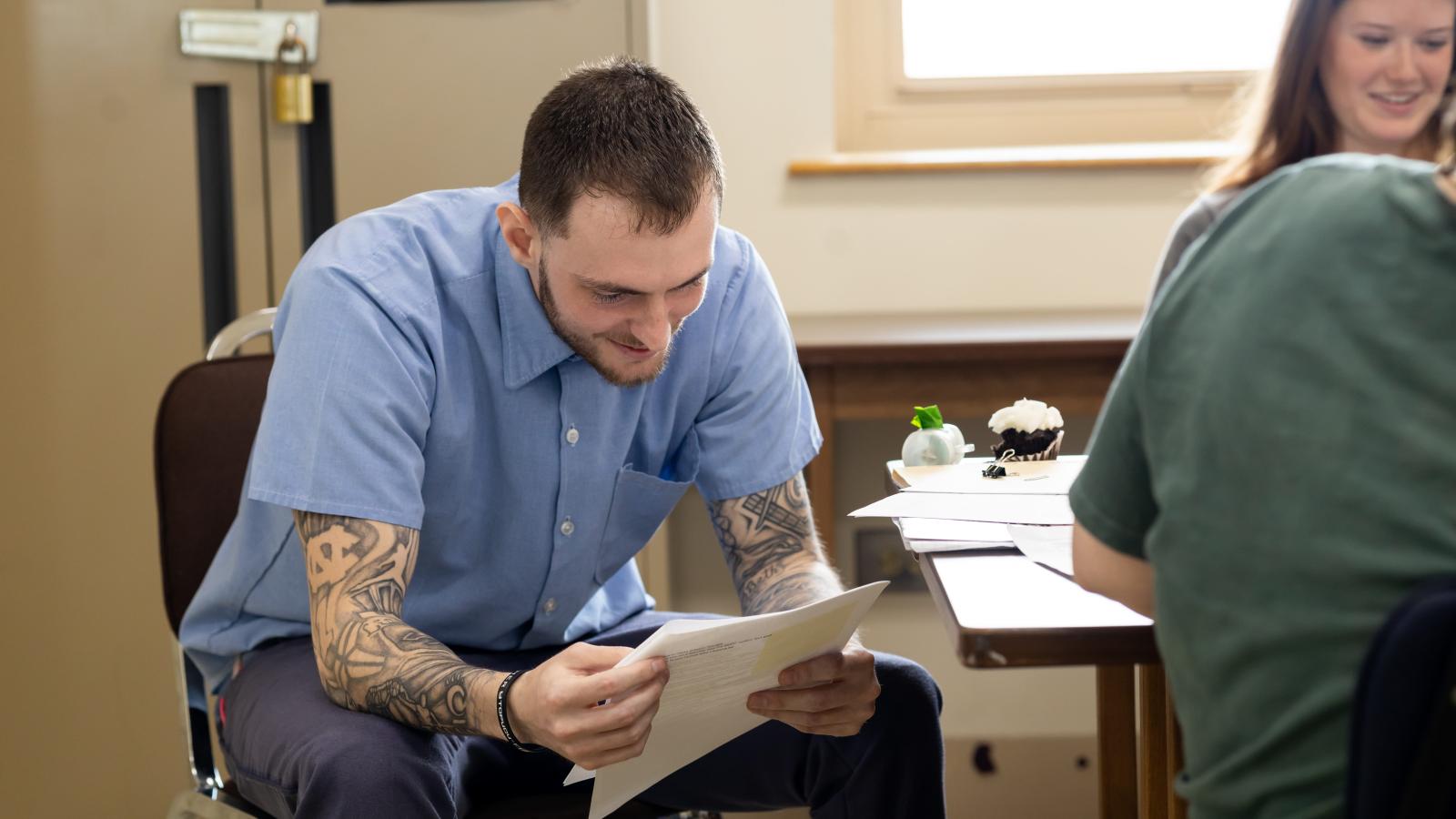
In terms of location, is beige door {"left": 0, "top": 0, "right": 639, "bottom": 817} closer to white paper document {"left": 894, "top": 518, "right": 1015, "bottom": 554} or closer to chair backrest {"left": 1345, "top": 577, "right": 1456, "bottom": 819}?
white paper document {"left": 894, "top": 518, "right": 1015, "bottom": 554}

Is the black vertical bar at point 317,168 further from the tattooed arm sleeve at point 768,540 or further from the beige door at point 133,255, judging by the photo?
the tattooed arm sleeve at point 768,540

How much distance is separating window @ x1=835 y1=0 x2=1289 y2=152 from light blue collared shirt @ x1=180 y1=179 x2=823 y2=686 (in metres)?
1.22

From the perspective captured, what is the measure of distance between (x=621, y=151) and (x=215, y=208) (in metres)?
1.04

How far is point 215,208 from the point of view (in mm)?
1939

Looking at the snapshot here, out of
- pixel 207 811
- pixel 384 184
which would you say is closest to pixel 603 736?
pixel 207 811

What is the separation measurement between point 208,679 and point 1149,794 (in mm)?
915

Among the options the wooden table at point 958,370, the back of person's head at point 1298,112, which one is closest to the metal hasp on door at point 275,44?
the wooden table at point 958,370

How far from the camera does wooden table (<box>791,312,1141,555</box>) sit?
1.95 meters

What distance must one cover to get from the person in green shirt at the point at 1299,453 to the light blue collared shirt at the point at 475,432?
0.70 m

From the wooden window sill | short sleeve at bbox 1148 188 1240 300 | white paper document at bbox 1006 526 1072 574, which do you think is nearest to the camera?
white paper document at bbox 1006 526 1072 574

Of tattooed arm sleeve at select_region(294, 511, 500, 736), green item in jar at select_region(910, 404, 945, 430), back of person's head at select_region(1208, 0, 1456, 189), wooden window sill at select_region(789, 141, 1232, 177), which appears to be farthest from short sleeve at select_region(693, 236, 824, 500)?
wooden window sill at select_region(789, 141, 1232, 177)

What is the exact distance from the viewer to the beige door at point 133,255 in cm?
188

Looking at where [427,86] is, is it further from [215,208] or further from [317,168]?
[215,208]

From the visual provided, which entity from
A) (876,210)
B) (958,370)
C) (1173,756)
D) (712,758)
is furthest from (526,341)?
(876,210)
